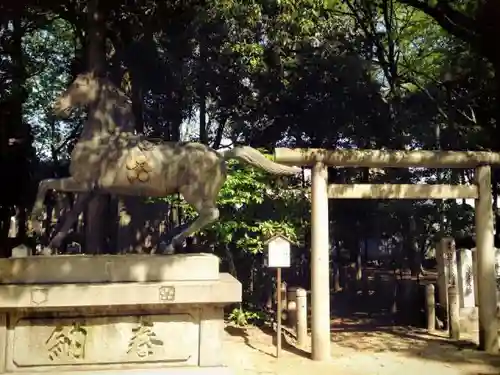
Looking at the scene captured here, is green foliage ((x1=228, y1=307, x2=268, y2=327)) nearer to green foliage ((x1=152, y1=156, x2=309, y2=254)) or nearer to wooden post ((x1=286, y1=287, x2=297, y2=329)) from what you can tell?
wooden post ((x1=286, y1=287, x2=297, y2=329))

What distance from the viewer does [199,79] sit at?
1402cm

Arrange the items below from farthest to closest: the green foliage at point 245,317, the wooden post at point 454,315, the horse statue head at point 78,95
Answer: the green foliage at point 245,317
the wooden post at point 454,315
the horse statue head at point 78,95

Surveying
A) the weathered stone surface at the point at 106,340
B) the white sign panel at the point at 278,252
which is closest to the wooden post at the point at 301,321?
the white sign panel at the point at 278,252

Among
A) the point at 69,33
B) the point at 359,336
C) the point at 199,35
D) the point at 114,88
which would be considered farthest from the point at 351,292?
the point at 114,88

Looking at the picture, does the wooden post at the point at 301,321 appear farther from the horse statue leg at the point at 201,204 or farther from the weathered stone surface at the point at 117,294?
the weathered stone surface at the point at 117,294

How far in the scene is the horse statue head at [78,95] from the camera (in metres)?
5.85

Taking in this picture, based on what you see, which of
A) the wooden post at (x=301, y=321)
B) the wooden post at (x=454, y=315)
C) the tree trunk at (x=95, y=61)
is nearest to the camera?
the tree trunk at (x=95, y=61)

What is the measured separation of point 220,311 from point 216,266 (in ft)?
1.58

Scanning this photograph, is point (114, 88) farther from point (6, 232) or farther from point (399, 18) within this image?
point (399, 18)

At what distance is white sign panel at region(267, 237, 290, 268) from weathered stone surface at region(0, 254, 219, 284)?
94.4 inches

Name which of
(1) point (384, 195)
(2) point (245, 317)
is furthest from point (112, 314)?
(2) point (245, 317)

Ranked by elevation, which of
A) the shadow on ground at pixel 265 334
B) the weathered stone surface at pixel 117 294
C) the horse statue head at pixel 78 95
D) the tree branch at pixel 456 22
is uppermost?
the tree branch at pixel 456 22

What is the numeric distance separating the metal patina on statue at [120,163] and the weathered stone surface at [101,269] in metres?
0.49

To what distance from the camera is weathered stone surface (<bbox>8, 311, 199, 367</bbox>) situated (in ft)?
17.2
